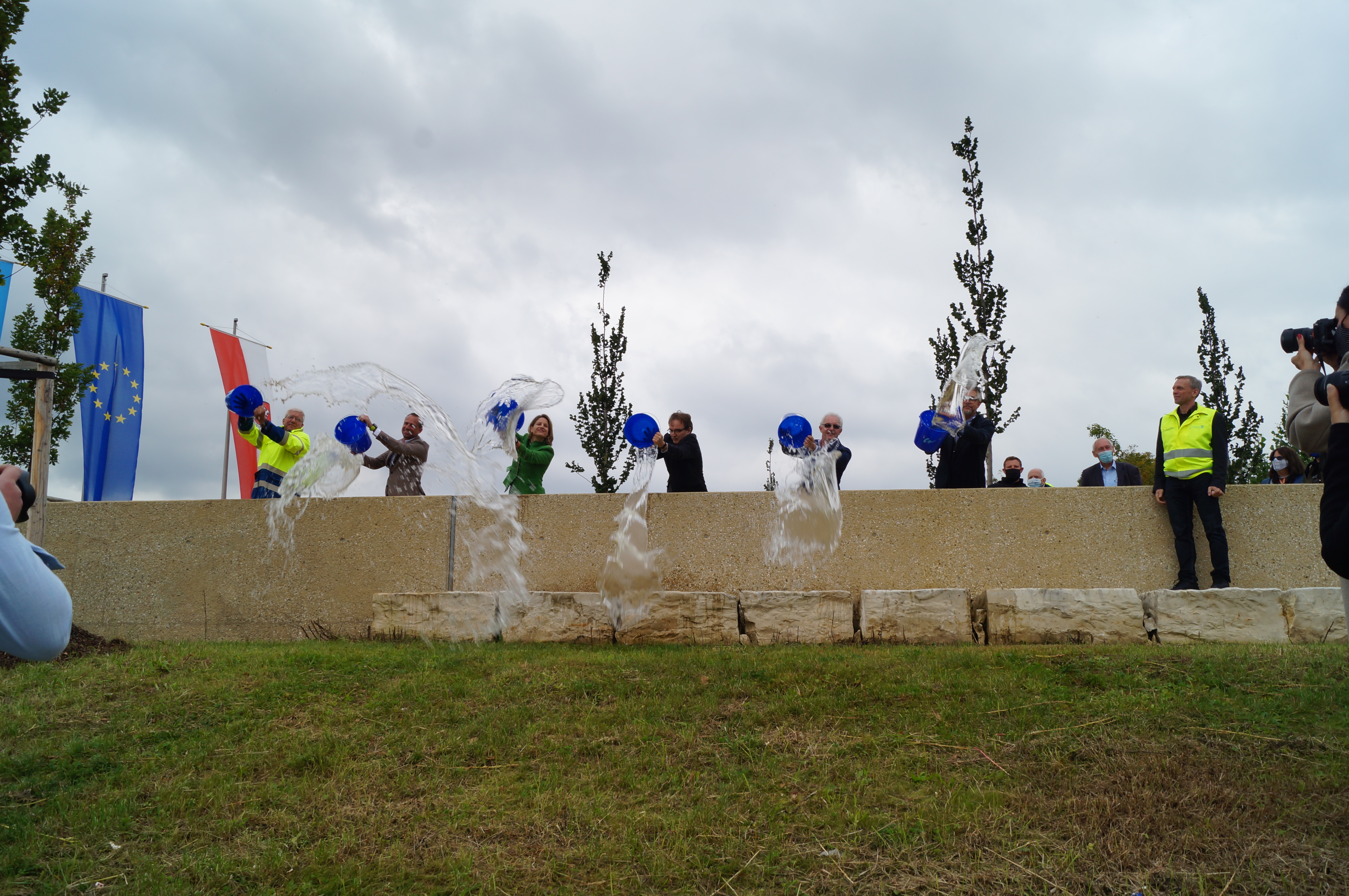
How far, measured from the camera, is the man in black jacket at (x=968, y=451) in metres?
8.58

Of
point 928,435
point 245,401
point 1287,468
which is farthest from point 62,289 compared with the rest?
point 1287,468

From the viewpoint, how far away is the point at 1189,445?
25.7 ft

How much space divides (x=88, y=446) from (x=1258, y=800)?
1553cm

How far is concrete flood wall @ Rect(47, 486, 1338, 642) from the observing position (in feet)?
26.1

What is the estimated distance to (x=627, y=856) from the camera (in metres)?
4.12

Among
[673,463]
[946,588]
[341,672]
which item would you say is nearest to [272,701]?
[341,672]

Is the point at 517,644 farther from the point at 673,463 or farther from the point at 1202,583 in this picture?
the point at 1202,583

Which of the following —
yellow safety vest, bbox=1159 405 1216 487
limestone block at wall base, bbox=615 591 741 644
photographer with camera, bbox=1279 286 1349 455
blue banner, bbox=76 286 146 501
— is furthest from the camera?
blue banner, bbox=76 286 146 501

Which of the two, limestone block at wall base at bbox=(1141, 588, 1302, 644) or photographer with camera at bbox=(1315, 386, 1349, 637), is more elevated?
photographer with camera at bbox=(1315, 386, 1349, 637)

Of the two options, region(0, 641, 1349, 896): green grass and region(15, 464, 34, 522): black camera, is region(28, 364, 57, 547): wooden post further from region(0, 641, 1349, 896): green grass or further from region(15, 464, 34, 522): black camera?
region(15, 464, 34, 522): black camera

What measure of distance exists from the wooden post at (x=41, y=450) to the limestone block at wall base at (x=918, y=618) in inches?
288

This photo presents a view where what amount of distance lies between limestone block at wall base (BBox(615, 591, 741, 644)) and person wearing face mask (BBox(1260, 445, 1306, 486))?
6.52 m

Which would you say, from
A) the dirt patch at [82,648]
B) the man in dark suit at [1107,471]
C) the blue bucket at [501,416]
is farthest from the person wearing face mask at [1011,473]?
the dirt patch at [82,648]

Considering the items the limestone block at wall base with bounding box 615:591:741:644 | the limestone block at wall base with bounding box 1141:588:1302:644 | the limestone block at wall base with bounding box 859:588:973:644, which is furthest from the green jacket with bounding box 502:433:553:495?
Result: the limestone block at wall base with bounding box 1141:588:1302:644
